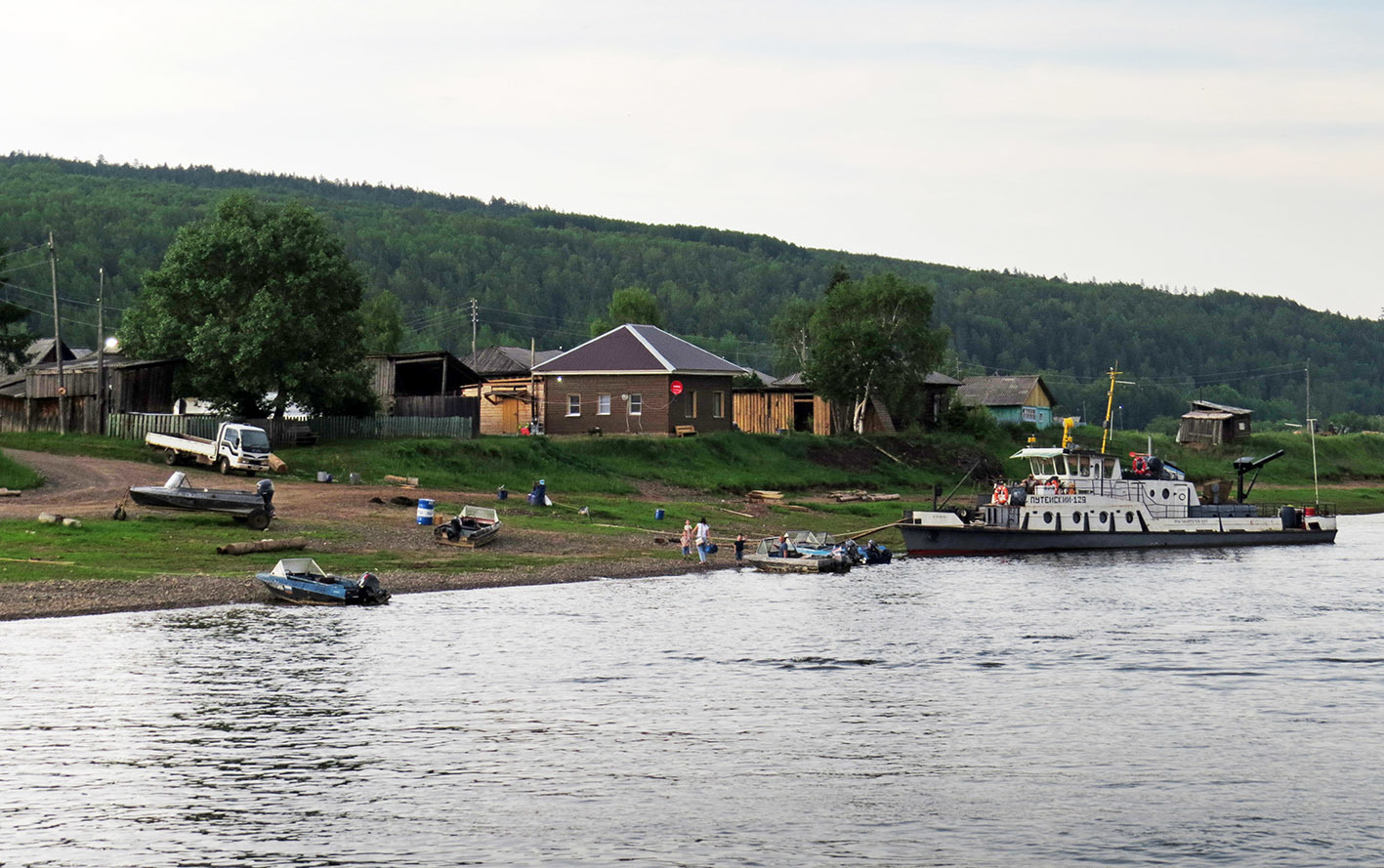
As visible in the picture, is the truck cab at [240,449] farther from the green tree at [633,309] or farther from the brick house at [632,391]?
the green tree at [633,309]

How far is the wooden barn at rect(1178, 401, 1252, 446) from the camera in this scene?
448 feet

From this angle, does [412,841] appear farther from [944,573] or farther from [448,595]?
[944,573]

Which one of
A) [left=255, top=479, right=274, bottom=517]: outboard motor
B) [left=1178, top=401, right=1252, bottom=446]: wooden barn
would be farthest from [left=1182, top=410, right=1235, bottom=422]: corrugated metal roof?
[left=255, top=479, right=274, bottom=517]: outboard motor

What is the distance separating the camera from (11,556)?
149 ft

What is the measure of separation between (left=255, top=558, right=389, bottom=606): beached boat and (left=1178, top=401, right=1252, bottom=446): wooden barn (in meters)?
109

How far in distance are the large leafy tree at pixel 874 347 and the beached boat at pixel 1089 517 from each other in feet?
96.7

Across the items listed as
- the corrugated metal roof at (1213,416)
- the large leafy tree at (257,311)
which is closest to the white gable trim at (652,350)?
the large leafy tree at (257,311)

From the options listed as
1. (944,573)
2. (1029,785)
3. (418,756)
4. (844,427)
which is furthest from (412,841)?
(844,427)

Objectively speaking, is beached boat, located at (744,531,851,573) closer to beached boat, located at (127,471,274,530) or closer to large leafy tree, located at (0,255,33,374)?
beached boat, located at (127,471,274,530)

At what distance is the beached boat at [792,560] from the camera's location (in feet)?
184

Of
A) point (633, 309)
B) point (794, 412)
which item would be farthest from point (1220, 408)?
point (633, 309)

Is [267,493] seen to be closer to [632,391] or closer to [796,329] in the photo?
[632,391]

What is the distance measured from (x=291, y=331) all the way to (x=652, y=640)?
40.2 meters

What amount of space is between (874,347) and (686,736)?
253 ft
